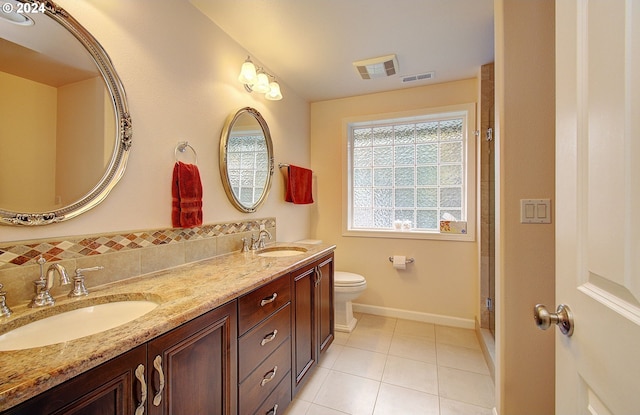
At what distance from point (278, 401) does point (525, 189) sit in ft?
5.40

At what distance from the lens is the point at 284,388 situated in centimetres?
141

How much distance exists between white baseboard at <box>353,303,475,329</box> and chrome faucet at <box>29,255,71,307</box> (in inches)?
100

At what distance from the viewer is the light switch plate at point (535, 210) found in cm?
118

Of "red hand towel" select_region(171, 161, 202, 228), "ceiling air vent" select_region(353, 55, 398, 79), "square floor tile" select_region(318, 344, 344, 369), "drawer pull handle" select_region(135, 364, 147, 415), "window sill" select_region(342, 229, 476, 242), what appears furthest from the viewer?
"window sill" select_region(342, 229, 476, 242)

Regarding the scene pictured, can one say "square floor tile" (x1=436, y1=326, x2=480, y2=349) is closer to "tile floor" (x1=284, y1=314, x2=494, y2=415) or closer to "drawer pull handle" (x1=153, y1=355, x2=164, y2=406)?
"tile floor" (x1=284, y1=314, x2=494, y2=415)

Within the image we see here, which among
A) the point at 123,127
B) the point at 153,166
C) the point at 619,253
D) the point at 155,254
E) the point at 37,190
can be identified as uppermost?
the point at 123,127

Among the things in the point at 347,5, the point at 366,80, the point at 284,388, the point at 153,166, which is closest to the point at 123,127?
the point at 153,166

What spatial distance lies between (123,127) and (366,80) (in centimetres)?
212

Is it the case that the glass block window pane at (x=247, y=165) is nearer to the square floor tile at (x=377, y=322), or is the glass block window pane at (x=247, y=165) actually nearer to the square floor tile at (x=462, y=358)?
the square floor tile at (x=377, y=322)

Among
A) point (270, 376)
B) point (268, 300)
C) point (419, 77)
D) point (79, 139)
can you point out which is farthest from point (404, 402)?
point (419, 77)

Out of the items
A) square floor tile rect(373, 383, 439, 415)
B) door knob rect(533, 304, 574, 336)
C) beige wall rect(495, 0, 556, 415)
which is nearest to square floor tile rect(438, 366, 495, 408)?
square floor tile rect(373, 383, 439, 415)

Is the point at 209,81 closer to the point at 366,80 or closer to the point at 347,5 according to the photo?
the point at 347,5

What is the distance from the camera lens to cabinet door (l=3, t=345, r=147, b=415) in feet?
1.73

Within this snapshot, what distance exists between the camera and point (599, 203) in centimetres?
48
